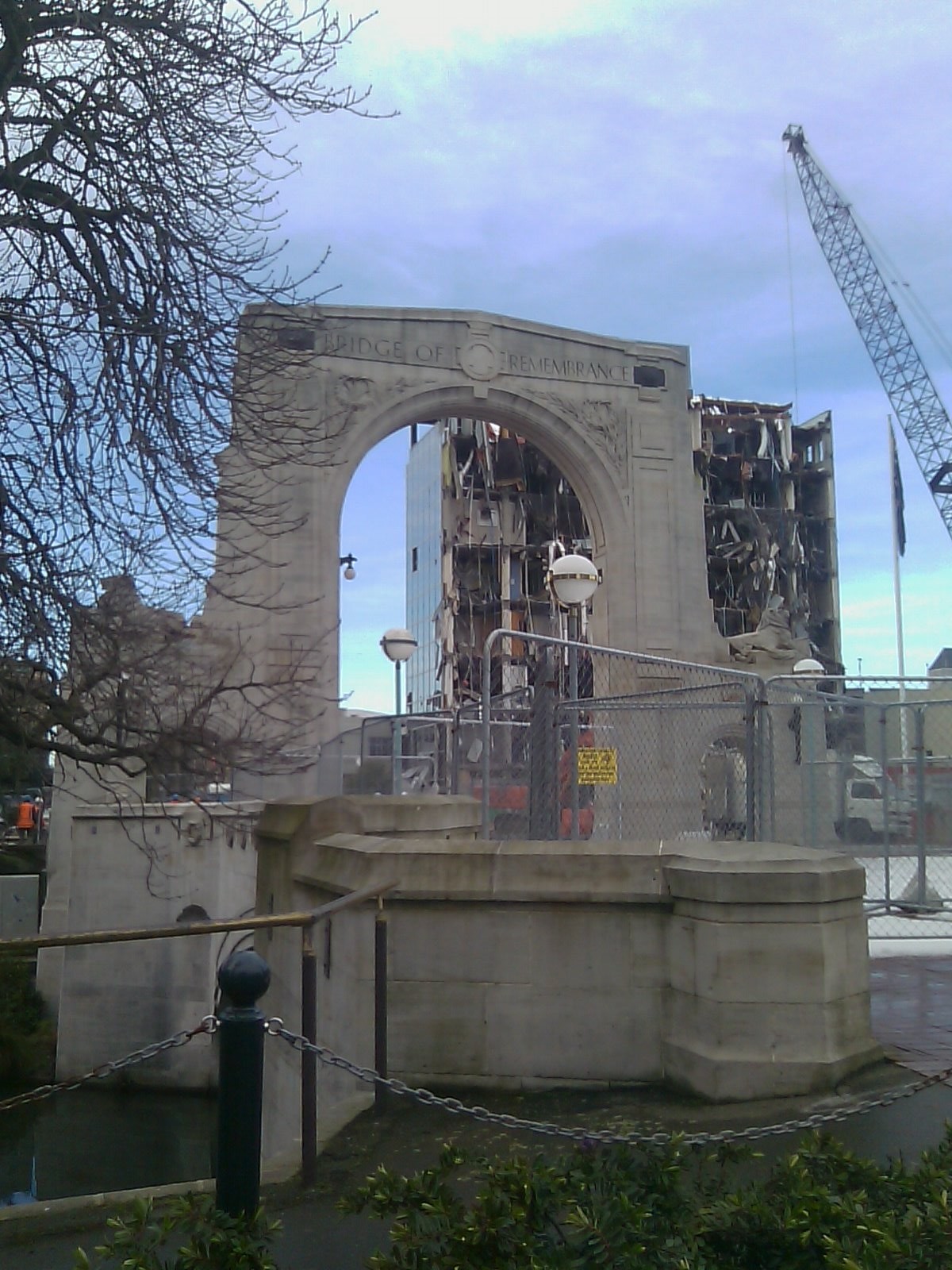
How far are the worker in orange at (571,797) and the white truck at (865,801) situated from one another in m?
2.43

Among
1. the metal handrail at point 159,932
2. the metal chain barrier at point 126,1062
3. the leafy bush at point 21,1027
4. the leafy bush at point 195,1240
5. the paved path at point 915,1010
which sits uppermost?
the metal handrail at point 159,932

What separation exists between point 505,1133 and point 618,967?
1.07 metres

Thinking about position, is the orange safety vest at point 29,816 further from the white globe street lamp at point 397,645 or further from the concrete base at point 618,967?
the concrete base at point 618,967

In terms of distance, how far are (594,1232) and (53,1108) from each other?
26478 mm

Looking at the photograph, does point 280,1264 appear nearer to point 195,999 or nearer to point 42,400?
point 42,400

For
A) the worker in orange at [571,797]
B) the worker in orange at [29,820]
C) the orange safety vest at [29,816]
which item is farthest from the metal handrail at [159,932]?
the orange safety vest at [29,816]

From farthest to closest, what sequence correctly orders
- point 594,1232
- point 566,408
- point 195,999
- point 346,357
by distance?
point 566,408, point 346,357, point 195,999, point 594,1232

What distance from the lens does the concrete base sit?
18.7ft

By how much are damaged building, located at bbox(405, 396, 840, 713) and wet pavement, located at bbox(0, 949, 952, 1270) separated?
3755 centimetres

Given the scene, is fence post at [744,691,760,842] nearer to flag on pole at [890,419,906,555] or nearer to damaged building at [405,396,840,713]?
damaged building at [405,396,840,713]

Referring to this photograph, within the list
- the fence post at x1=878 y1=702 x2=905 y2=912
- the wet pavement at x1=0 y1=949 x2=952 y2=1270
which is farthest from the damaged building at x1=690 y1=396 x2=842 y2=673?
the wet pavement at x1=0 y1=949 x2=952 y2=1270

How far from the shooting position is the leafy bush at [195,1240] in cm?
306

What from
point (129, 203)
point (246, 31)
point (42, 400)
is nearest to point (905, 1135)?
point (42, 400)

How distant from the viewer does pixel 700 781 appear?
979 cm
